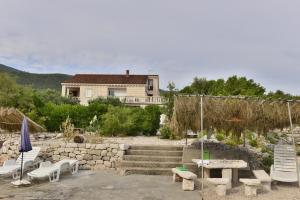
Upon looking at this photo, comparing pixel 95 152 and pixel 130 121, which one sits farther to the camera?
pixel 130 121

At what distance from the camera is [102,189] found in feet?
30.6

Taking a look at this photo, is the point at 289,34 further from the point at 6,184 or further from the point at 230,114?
the point at 6,184

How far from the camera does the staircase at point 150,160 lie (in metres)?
11.8

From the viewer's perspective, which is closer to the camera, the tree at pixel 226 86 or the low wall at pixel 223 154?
the low wall at pixel 223 154

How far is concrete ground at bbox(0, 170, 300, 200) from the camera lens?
8492 millimetres

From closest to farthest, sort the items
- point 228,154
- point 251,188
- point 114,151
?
point 251,188 → point 228,154 → point 114,151

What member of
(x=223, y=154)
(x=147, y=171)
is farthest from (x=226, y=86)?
(x=147, y=171)

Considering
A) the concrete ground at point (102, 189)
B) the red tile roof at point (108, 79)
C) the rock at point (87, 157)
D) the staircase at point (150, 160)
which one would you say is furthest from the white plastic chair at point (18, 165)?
the red tile roof at point (108, 79)

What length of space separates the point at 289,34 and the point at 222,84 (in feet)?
76.7

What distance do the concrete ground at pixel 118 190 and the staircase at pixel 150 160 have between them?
794mm

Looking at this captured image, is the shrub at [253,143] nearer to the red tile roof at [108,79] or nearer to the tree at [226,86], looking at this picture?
the tree at [226,86]

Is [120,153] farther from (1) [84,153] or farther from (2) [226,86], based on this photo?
(2) [226,86]

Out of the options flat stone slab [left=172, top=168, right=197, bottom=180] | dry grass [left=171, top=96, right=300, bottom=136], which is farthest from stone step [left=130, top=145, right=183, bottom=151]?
flat stone slab [left=172, top=168, right=197, bottom=180]

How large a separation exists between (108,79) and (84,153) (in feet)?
113
